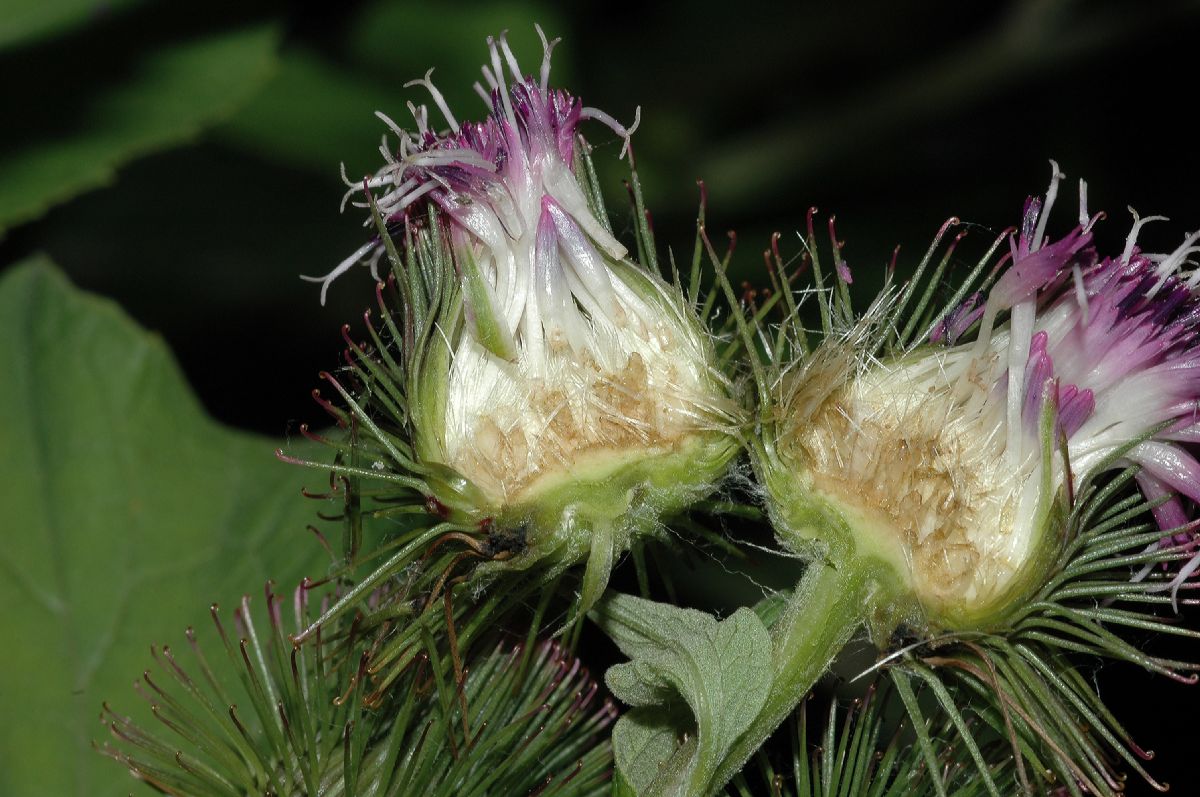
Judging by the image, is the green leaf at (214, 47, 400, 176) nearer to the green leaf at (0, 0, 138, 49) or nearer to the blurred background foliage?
the blurred background foliage

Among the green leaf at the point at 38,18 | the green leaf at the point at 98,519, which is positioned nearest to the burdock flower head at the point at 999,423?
the green leaf at the point at 98,519

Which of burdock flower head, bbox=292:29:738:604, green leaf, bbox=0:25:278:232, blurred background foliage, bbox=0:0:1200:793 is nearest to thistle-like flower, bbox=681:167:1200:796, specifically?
burdock flower head, bbox=292:29:738:604

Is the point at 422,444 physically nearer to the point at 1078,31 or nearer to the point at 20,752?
the point at 20,752

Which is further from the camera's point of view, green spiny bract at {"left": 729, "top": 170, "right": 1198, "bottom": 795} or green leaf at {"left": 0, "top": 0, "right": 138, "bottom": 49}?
green leaf at {"left": 0, "top": 0, "right": 138, "bottom": 49}

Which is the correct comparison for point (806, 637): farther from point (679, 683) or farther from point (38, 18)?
point (38, 18)

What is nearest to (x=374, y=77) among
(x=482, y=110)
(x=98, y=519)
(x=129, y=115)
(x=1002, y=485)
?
(x=482, y=110)

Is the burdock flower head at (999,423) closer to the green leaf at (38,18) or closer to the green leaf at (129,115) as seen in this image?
the green leaf at (129,115)
